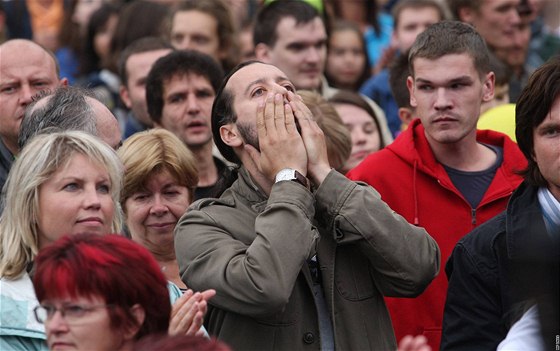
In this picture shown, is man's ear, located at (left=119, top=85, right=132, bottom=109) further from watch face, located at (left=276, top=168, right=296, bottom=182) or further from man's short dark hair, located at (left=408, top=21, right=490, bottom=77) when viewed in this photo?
watch face, located at (left=276, top=168, right=296, bottom=182)

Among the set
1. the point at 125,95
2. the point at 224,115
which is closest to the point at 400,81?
the point at 125,95

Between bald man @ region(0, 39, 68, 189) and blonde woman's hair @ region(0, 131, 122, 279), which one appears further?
bald man @ region(0, 39, 68, 189)

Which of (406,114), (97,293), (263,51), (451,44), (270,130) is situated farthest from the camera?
(263,51)

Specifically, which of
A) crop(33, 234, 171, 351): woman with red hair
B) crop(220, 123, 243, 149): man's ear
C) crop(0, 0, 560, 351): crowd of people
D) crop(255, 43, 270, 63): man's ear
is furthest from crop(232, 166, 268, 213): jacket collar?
crop(255, 43, 270, 63): man's ear

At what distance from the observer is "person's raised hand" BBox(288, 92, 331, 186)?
15.9 ft

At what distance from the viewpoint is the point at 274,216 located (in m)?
4.57

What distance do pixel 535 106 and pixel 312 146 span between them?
0.91 meters

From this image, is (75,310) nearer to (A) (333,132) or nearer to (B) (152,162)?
(B) (152,162)

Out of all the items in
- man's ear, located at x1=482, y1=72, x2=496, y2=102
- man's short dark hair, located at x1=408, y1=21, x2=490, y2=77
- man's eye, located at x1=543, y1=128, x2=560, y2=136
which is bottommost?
man's eye, located at x1=543, y1=128, x2=560, y2=136

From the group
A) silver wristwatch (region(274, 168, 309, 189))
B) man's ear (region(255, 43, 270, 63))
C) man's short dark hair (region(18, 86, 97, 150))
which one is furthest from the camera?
man's ear (region(255, 43, 270, 63))

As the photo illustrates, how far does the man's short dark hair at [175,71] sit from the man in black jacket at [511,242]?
8.96 feet

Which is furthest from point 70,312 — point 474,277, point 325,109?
point 325,109

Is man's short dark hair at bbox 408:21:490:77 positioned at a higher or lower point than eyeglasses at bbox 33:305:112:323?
higher

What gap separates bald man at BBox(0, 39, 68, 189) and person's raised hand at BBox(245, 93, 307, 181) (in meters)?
1.87
